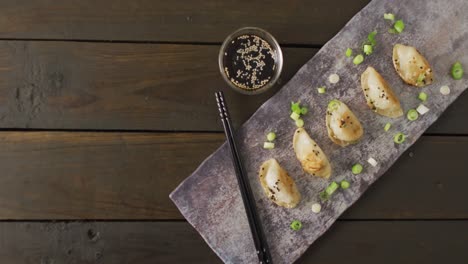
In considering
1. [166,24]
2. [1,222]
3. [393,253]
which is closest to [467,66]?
[393,253]

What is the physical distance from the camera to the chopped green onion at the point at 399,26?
1.48m

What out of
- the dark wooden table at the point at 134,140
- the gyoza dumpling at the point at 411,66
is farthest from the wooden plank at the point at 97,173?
the gyoza dumpling at the point at 411,66

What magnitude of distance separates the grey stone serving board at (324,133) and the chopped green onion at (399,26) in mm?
17

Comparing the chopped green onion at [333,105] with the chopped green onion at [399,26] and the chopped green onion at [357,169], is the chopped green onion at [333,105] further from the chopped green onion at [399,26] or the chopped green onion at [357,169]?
the chopped green onion at [399,26]

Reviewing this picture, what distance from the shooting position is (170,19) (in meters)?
1.46

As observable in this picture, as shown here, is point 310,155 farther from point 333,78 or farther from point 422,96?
point 422,96

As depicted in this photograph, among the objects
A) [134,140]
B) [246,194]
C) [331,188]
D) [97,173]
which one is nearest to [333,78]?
[331,188]

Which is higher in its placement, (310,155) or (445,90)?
(445,90)

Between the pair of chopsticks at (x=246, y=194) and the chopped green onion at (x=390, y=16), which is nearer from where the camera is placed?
the pair of chopsticks at (x=246, y=194)

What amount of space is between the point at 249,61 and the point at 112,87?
1.34 feet

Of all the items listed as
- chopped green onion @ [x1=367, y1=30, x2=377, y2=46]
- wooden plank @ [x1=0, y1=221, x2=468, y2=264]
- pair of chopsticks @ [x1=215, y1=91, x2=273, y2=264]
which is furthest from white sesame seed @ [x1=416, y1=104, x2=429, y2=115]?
pair of chopsticks @ [x1=215, y1=91, x2=273, y2=264]

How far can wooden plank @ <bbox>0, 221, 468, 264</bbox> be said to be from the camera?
1.41 m

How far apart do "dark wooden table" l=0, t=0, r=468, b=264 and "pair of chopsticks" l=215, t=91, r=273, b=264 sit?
6 centimetres

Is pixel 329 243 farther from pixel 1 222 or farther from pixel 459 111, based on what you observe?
pixel 1 222
